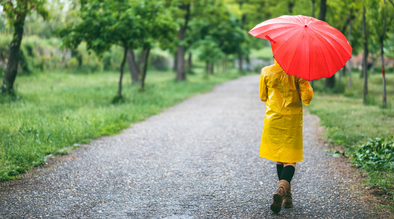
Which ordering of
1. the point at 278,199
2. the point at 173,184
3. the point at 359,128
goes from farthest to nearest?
the point at 359,128 → the point at 173,184 → the point at 278,199

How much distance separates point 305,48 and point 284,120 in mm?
806

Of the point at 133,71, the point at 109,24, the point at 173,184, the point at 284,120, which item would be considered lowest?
the point at 173,184

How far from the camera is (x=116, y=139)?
22.1 feet

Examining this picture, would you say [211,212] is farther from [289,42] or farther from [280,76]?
[289,42]

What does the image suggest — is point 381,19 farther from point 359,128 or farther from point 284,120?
point 284,120

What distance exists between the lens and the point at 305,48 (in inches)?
122

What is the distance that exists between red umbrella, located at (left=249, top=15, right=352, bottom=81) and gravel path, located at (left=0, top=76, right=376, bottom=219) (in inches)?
61.6

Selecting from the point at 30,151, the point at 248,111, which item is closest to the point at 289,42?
the point at 30,151

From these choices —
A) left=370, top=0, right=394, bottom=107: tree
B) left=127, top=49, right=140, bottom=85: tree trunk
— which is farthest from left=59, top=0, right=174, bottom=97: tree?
left=370, top=0, right=394, bottom=107: tree

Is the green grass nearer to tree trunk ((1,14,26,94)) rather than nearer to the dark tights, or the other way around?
tree trunk ((1,14,26,94))

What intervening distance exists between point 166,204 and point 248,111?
739cm

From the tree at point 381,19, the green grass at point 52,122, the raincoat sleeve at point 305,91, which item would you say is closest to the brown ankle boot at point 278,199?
the raincoat sleeve at point 305,91

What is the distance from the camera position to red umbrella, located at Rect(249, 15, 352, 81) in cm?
307

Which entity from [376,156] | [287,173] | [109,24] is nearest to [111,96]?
[109,24]
